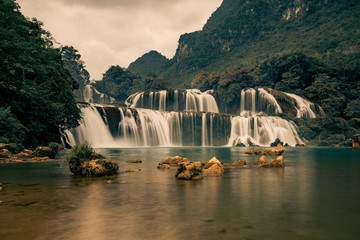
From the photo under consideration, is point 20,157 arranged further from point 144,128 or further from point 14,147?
point 144,128

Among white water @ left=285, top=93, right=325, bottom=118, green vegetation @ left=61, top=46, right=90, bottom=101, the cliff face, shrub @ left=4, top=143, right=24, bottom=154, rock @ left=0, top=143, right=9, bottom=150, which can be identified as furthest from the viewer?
green vegetation @ left=61, top=46, right=90, bottom=101

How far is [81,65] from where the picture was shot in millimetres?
149625

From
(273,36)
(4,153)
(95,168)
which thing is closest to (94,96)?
(273,36)

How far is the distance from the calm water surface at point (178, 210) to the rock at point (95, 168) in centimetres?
194

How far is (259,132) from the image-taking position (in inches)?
2306

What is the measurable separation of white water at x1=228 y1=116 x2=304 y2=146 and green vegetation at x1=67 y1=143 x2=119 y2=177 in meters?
47.3

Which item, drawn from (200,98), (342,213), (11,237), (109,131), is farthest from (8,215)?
(200,98)

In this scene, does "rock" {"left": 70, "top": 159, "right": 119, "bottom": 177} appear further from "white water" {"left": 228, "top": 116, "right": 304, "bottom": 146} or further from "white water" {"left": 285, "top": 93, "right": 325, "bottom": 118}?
"white water" {"left": 285, "top": 93, "right": 325, "bottom": 118}

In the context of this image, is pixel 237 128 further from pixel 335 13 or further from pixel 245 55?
pixel 335 13

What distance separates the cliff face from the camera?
4304 inches

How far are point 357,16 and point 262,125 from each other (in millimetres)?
92019

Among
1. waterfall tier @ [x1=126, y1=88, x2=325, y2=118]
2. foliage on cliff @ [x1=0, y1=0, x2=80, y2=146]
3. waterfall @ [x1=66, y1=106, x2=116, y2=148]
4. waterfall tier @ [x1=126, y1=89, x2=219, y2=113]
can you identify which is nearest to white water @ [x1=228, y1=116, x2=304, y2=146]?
waterfall tier @ [x1=126, y1=88, x2=325, y2=118]

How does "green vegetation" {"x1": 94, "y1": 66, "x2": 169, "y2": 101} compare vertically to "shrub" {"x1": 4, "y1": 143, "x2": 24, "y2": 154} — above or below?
above

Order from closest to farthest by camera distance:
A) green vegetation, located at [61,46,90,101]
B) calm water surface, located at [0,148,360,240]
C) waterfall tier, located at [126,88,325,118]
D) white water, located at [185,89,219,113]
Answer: calm water surface, located at [0,148,360,240], waterfall tier, located at [126,88,325,118], white water, located at [185,89,219,113], green vegetation, located at [61,46,90,101]
